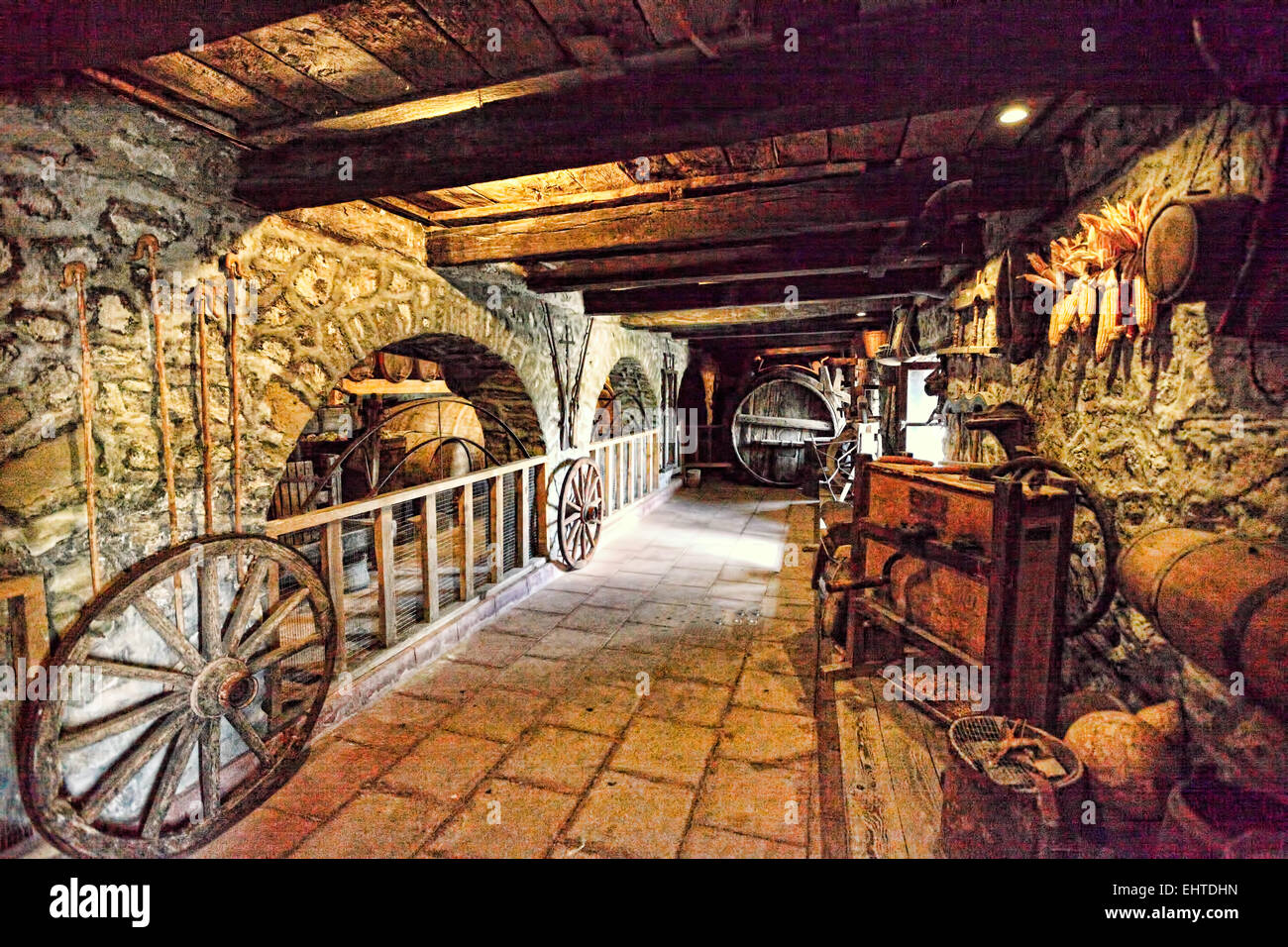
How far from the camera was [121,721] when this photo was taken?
225cm

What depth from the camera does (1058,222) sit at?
2.89m

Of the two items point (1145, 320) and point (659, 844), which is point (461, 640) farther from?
point (1145, 320)

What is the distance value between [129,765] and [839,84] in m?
3.42

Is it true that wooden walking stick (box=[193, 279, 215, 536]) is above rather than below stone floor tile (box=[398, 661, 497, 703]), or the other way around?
above

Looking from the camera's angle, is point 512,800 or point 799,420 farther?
point 799,420

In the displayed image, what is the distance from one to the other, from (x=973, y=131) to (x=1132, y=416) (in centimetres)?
137

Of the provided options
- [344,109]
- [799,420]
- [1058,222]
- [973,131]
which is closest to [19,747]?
[344,109]

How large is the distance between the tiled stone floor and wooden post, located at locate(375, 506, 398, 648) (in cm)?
37

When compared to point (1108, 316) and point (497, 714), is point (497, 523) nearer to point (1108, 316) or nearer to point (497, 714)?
point (497, 714)

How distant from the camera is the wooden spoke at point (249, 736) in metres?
2.61

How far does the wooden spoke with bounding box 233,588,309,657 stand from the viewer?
108 inches

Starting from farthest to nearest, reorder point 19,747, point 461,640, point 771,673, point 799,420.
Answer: point 799,420
point 461,640
point 771,673
point 19,747

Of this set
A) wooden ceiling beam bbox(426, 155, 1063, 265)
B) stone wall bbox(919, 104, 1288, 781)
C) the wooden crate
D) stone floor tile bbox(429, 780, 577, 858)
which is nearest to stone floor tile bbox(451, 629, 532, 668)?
stone floor tile bbox(429, 780, 577, 858)

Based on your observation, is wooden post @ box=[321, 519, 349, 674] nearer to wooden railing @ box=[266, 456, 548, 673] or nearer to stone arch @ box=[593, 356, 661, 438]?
wooden railing @ box=[266, 456, 548, 673]
